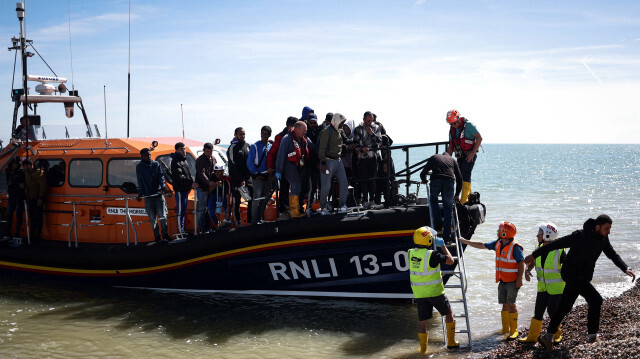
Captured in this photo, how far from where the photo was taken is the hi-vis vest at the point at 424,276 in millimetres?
5723

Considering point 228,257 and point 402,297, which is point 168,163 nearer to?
point 228,257

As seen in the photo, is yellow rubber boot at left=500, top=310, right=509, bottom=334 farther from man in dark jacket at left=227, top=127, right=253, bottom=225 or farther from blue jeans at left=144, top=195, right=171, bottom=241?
blue jeans at left=144, top=195, right=171, bottom=241

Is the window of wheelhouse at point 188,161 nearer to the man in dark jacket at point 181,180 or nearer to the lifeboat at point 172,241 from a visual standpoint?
the lifeboat at point 172,241

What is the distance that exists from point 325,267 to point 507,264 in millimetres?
2188

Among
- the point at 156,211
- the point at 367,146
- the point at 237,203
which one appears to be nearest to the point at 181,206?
the point at 156,211

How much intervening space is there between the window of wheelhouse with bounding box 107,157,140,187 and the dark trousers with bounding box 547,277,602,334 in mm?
5864

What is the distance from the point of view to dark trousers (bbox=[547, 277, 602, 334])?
17.7 ft

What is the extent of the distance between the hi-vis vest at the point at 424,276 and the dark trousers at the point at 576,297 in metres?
1.16

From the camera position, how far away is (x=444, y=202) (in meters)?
6.52

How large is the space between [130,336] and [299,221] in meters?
2.59

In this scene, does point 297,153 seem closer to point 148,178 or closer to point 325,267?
point 325,267

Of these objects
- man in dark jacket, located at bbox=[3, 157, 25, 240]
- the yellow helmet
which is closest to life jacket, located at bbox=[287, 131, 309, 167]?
the yellow helmet

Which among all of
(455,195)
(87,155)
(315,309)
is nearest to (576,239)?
(455,195)

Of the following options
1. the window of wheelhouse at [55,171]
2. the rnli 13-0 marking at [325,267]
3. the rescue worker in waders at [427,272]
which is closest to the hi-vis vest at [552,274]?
the rescue worker in waders at [427,272]
